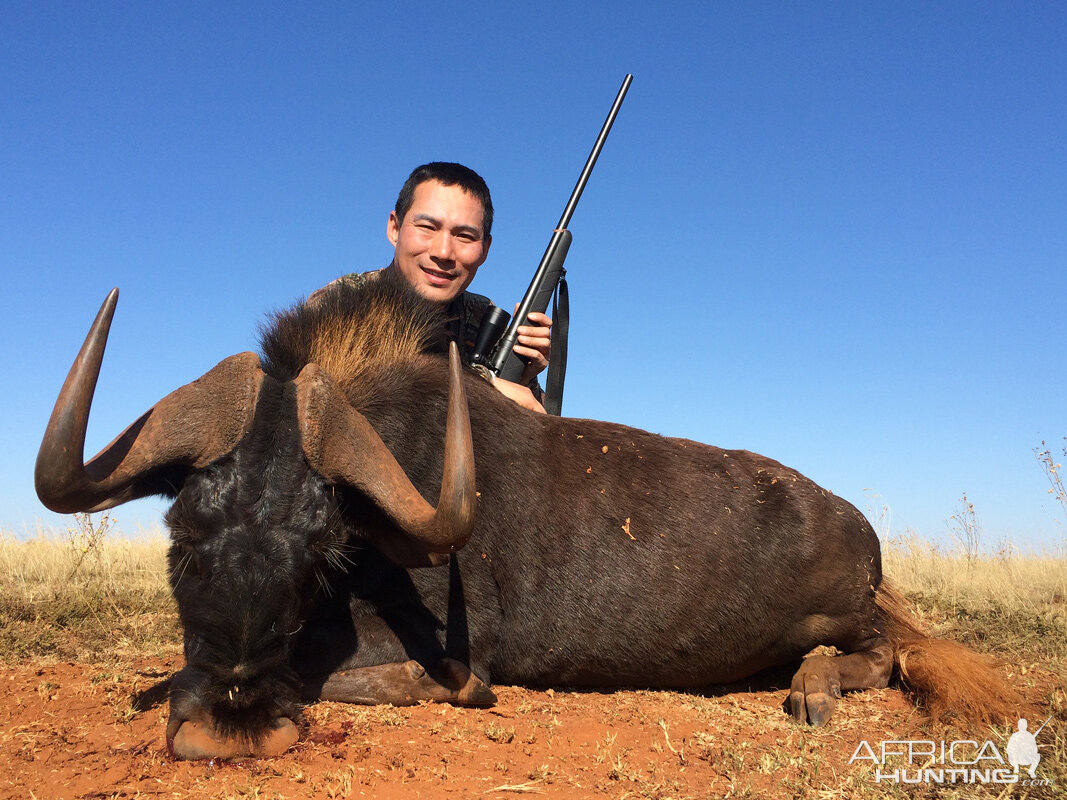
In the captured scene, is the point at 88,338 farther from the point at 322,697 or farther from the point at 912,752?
the point at 912,752

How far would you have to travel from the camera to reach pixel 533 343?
605 cm

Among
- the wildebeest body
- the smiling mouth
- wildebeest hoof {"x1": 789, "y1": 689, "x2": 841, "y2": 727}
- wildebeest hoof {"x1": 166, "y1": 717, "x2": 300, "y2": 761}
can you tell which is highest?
the smiling mouth

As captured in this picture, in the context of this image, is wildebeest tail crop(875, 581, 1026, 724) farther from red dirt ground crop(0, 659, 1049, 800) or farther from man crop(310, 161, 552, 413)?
man crop(310, 161, 552, 413)

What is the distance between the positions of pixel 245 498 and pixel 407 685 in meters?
1.29

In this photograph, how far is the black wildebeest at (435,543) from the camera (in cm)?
300

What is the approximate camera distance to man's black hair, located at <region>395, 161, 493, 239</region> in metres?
6.13

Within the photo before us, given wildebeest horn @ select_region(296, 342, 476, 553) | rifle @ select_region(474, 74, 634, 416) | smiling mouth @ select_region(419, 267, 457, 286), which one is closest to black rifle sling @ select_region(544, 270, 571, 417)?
rifle @ select_region(474, 74, 634, 416)

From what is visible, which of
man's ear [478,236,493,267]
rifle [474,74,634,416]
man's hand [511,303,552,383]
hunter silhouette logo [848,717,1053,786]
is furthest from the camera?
man's ear [478,236,493,267]

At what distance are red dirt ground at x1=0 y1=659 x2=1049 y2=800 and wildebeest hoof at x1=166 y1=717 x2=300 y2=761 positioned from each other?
5 cm

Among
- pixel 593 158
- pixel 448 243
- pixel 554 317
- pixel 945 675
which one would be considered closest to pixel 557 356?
pixel 554 317

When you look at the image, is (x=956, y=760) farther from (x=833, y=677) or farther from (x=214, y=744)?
(x=214, y=744)

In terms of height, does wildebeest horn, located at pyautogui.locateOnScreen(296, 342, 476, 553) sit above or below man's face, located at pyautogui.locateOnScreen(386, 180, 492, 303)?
below

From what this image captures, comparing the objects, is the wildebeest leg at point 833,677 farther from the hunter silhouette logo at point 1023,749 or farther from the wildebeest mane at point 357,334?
the wildebeest mane at point 357,334

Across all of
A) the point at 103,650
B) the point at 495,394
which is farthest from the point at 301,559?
the point at 103,650
